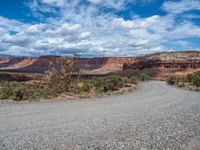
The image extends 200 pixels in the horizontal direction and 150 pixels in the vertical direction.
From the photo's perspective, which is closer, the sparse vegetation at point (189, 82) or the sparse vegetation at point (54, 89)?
the sparse vegetation at point (54, 89)

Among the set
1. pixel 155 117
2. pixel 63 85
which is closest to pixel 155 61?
pixel 63 85

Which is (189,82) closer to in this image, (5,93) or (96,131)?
(5,93)

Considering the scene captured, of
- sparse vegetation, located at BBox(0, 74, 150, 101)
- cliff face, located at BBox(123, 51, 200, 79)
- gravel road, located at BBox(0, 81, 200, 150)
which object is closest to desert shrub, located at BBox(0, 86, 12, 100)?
sparse vegetation, located at BBox(0, 74, 150, 101)

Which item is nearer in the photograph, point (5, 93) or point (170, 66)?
point (5, 93)

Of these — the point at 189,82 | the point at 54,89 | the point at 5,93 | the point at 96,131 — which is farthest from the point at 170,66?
the point at 96,131

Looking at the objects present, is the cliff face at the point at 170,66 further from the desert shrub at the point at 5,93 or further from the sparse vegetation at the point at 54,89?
the desert shrub at the point at 5,93

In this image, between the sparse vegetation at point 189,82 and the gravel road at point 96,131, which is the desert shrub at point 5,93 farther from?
the sparse vegetation at point 189,82

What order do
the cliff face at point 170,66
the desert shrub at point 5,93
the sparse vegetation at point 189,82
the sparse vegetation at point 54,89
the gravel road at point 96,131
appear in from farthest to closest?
1. the cliff face at point 170,66
2. the sparse vegetation at point 189,82
3. the sparse vegetation at point 54,89
4. the desert shrub at point 5,93
5. the gravel road at point 96,131

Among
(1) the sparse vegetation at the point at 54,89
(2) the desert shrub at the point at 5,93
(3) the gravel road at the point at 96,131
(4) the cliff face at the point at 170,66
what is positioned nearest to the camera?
(3) the gravel road at the point at 96,131

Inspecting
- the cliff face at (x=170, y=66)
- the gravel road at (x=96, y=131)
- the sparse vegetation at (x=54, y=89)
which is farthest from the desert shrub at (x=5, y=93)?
the cliff face at (x=170, y=66)

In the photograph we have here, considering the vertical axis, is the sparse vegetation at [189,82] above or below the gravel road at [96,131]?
below

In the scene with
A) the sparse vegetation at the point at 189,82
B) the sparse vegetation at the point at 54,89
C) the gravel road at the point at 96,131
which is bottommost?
the sparse vegetation at the point at 189,82

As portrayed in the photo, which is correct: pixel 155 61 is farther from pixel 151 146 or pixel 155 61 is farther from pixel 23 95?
pixel 151 146

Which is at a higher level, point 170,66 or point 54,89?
point 54,89
